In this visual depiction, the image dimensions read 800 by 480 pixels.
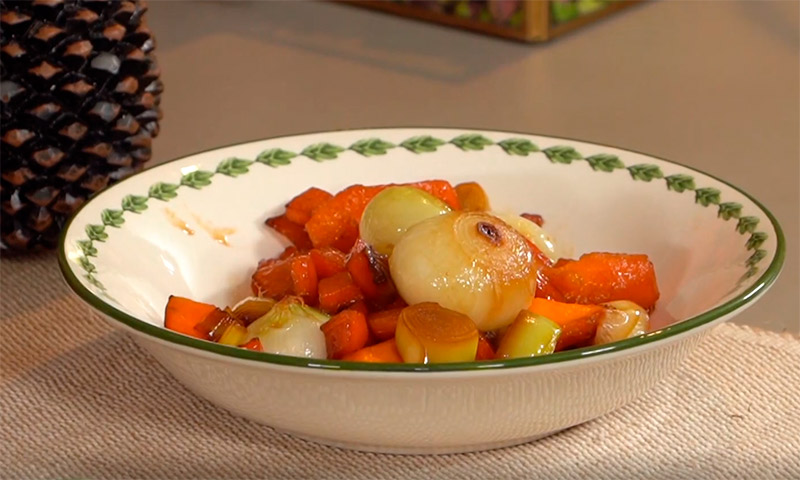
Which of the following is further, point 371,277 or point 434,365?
point 371,277

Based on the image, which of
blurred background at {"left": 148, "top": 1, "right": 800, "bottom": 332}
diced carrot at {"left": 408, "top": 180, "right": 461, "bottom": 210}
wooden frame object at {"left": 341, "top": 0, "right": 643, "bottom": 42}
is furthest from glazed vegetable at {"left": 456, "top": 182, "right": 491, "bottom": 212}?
wooden frame object at {"left": 341, "top": 0, "right": 643, "bottom": 42}

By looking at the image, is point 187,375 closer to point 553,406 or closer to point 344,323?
point 344,323

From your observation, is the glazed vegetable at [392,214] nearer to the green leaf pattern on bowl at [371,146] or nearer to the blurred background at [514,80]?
the green leaf pattern on bowl at [371,146]

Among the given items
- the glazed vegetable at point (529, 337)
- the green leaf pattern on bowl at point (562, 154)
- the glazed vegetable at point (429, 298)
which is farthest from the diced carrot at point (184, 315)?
the green leaf pattern on bowl at point (562, 154)

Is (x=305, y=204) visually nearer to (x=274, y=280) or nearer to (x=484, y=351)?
(x=274, y=280)

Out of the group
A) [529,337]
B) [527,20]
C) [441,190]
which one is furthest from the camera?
[527,20]

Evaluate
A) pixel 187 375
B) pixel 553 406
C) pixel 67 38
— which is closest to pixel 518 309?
pixel 553 406

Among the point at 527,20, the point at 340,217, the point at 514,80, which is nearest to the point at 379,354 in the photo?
the point at 340,217
